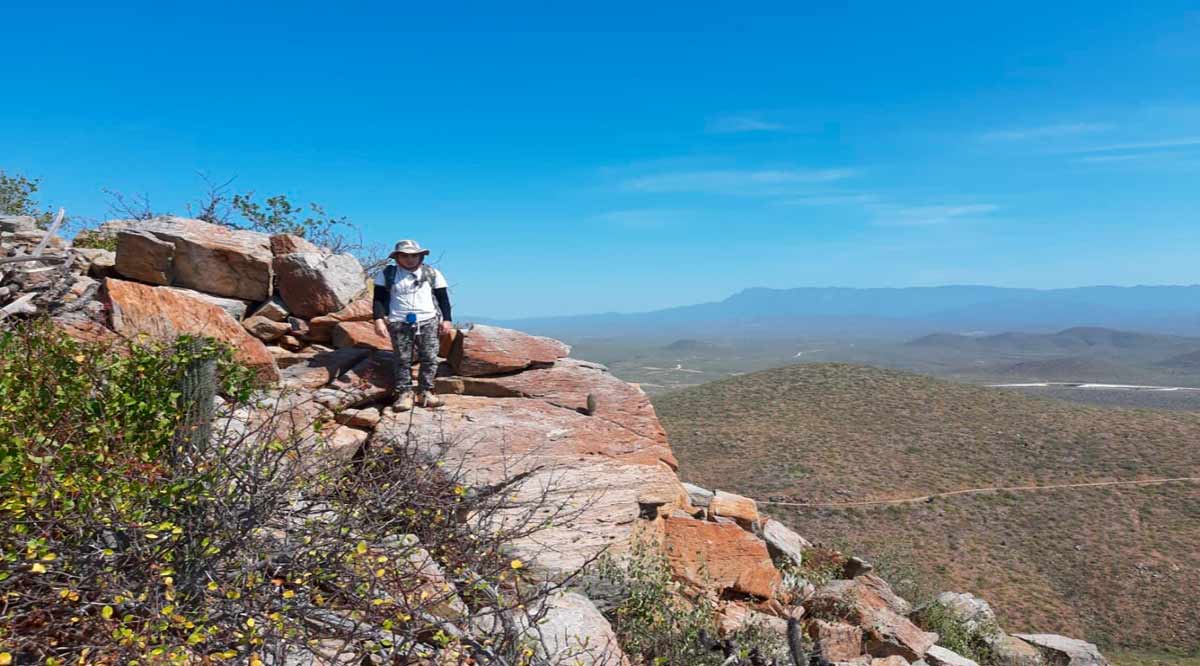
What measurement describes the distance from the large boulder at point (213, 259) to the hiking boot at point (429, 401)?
326cm

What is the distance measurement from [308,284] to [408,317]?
2382 mm

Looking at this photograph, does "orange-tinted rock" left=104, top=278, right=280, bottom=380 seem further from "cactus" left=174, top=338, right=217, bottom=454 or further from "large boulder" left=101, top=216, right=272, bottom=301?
"cactus" left=174, top=338, right=217, bottom=454

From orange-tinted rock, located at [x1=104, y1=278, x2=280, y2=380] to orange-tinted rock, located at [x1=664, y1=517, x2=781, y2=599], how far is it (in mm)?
5799

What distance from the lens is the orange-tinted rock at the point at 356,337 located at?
1008 cm

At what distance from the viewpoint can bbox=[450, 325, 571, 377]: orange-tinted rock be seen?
402 inches

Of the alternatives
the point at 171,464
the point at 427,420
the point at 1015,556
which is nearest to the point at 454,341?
the point at 427,420

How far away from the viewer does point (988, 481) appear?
3186 cm

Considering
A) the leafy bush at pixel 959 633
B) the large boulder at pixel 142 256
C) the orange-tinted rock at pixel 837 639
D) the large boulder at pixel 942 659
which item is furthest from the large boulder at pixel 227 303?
the leafy bush at pixel 959 633

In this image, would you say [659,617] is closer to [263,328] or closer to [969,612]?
[263,328]

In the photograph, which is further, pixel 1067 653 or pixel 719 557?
pixel 1067 653

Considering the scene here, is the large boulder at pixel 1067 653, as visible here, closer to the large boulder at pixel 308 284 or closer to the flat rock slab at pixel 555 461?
the flat rock slab at pixel 555 461

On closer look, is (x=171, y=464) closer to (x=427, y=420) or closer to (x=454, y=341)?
(x=427, y=420)

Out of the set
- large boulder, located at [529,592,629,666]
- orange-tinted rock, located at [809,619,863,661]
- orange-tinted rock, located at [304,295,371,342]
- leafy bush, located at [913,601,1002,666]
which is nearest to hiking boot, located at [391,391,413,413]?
orange-tinted rock, located at [304,295,371,342]

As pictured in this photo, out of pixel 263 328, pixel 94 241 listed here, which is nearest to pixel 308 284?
pixel 263 328
